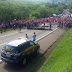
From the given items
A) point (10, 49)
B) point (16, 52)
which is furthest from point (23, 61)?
point (10, 49)

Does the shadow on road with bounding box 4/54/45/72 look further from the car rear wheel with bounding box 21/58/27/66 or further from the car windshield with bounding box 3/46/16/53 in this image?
the car windshield with bounding box 3/46/16/53

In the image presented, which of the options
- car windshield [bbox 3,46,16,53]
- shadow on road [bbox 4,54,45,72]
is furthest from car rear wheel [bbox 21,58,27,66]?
car windshield [bbox 3,46,16,53]

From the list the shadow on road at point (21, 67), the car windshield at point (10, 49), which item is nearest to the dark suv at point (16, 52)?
the car windshield at point (10, 49)

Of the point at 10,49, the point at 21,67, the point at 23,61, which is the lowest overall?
the point at 21,67

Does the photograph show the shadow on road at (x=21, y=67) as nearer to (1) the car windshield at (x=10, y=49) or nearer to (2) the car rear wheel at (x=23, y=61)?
(2) the car rear wheel at (x=23, y=61)

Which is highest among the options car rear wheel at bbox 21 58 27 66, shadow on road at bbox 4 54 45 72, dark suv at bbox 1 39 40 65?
dark suv at bbox 1 39 40 65

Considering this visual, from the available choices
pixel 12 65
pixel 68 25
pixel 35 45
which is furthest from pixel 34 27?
pixel 12 65

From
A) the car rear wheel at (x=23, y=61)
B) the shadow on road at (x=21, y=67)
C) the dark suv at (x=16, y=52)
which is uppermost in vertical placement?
the dark suv at (x=16, y=52)

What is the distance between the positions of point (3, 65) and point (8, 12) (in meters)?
27.6

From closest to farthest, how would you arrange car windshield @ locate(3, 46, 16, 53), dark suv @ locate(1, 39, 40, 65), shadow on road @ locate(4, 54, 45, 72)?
dark suv @ locate(1, 39, 40, 65) → car windshield @ locate(3, 46, 16, 53) → shadow on road @ locate(4, 54, 45, 72)

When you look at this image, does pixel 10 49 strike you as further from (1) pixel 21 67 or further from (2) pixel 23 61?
(1) pixel 21 67

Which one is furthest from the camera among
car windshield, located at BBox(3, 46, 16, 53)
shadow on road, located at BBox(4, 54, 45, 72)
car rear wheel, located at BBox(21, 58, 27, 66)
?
car rear wheel, located at BBox(21, 58, 27, 66)

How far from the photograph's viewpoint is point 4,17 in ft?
111

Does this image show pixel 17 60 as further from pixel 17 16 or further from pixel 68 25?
pixel 17 16
